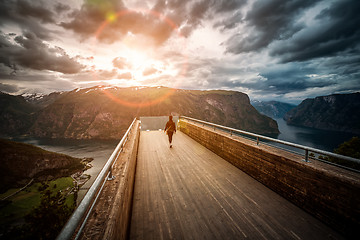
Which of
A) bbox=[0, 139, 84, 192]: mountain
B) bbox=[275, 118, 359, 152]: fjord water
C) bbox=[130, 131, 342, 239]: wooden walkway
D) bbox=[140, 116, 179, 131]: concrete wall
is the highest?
bbox=[140, 116, 179, 131]: concrete wall

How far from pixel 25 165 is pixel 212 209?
80199 mm

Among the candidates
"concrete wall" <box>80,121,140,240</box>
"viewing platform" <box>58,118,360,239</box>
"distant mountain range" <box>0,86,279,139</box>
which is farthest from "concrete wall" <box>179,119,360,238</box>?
Answer: "distant mountain range" <box>0,86,279,139</box>

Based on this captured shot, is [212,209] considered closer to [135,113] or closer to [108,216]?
[108,216]

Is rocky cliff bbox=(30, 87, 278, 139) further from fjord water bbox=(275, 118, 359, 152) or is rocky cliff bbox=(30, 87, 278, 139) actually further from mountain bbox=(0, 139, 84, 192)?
mountain bbox=(0, 139, 84, 192)

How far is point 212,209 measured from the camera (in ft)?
11.0

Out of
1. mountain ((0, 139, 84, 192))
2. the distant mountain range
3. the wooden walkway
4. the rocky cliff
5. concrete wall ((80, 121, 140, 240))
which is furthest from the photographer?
the distant mountain range

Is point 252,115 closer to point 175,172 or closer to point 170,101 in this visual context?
point 170,101

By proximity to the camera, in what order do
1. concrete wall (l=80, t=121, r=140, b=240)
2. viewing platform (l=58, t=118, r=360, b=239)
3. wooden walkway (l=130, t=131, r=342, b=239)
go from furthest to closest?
wooden walkway (l=130, t=131, r=342, b=239)
viewing platform (l=58, t=118, r=360, b=239)
concrete wall (l=80, t=121, r=140, b=240)

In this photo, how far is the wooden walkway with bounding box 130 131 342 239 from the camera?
2748mm

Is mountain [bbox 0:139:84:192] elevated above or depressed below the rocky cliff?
below

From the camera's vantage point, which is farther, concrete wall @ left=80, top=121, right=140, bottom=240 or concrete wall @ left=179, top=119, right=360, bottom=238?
concrete wall @ left=179, top=119, right=360, bottom=238

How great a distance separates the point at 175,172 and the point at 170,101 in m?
135

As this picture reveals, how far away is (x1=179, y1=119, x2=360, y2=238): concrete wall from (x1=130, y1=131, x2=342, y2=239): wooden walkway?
0.20 meters

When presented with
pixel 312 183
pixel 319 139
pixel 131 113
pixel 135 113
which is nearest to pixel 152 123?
pixel 312 183
